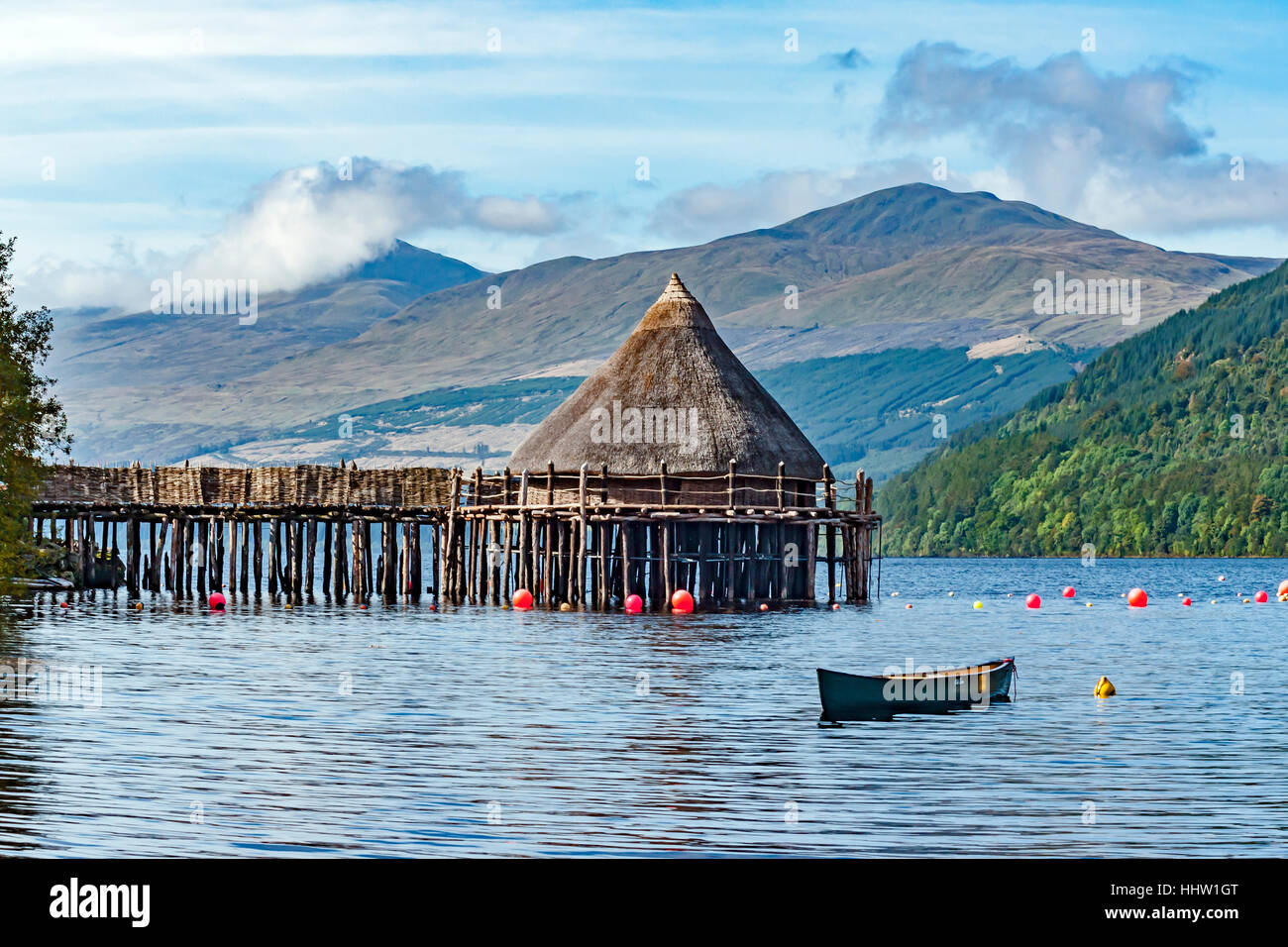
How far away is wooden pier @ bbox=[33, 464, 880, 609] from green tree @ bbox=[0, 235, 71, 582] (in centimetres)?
1584

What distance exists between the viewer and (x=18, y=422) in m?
47.7

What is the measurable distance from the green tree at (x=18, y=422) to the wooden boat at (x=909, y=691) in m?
24.0

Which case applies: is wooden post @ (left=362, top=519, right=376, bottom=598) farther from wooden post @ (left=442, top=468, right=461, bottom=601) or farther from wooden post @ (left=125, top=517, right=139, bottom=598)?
wooden post @ (left=125, top=517, right=139, bottom=598)

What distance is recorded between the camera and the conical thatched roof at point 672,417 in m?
68.1

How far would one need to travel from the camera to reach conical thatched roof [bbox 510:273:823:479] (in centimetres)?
6812

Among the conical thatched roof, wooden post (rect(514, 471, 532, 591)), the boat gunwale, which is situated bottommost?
the boat gunwale

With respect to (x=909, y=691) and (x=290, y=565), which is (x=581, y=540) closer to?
(x=290, y=565)

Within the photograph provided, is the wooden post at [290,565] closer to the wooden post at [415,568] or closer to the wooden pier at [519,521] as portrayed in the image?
the wooden pier at [519,521]

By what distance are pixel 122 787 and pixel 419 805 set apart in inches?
160

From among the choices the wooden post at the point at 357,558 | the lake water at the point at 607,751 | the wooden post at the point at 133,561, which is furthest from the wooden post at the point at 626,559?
the wooden post at the point at 133,561

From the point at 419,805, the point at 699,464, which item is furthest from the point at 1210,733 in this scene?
the point at 699,464

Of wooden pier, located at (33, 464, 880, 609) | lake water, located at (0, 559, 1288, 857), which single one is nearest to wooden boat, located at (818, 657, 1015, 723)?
lake water, located at (0, 559, 1288, 857)
